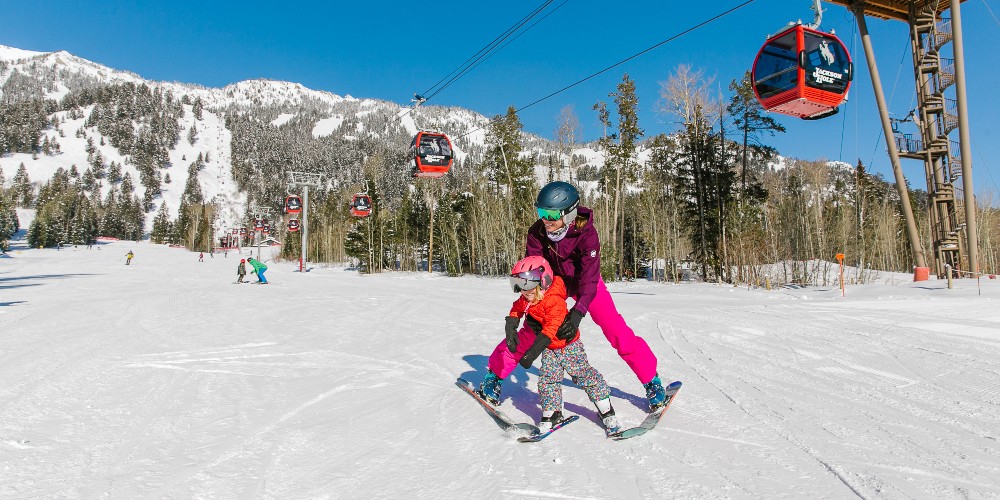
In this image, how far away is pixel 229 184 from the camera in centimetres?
19888

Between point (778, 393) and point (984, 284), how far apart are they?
12.7 m

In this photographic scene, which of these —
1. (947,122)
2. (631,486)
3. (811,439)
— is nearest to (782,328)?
(811,439)

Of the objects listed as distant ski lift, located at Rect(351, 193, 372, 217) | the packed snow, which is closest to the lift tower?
the packed snow

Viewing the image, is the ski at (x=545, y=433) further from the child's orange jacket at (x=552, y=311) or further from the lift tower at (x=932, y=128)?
the lift tower at (x=932, y=128)

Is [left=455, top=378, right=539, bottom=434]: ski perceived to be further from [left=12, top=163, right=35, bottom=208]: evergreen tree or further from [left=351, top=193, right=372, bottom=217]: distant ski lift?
[left=12, top=163, right=35, bottom=208]: evergreen tree

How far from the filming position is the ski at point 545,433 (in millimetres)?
3320

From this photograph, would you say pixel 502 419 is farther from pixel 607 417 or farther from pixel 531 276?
pixel 531 276

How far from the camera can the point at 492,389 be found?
13.5 feet

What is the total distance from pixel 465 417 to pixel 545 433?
0.72 m

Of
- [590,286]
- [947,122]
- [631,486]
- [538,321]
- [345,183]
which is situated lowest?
[631,486]

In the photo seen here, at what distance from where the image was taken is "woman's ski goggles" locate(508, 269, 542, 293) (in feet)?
11.1

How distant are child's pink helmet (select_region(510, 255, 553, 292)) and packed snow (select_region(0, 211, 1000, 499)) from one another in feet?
3.34

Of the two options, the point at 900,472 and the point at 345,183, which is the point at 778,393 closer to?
the point at 900,472

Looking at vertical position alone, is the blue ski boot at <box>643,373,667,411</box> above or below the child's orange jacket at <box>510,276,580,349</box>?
below
